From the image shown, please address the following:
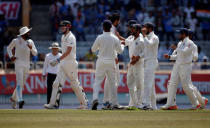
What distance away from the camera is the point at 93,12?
3216 centimetres

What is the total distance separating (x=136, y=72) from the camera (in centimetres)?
1745

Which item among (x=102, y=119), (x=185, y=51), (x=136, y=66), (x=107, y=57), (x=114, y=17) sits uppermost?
(x=114, y=17)

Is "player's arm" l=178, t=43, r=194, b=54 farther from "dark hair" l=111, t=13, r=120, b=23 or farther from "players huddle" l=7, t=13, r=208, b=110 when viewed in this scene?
"dark hair" l=111, t=13, r=120, b=23

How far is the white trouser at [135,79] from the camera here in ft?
57.3

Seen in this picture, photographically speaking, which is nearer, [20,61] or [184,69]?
[184,69]

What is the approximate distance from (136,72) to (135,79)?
0.75 feet

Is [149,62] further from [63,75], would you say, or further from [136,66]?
[63,75]

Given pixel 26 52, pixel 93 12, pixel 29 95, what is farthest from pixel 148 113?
pixel 93 12

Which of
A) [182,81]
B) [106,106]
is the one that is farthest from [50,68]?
[182,81]

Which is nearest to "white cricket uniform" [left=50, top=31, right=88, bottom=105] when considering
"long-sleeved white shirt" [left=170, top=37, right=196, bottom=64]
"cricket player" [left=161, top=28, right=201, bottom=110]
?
"cricket player" [left=161, top=28, right=201, bottom=110]

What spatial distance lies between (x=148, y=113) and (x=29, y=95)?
32.2 feet

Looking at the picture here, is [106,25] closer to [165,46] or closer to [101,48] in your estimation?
[101,48]

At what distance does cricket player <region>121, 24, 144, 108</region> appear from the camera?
56.8 feet

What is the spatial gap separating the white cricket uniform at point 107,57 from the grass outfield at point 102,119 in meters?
1.75
